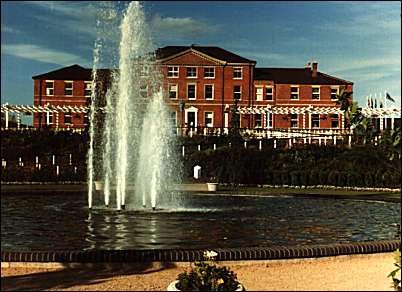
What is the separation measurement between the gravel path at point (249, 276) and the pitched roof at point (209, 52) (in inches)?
2019

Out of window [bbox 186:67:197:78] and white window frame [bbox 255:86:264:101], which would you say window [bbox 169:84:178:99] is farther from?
white window frame [bbox 255:86:264:101]

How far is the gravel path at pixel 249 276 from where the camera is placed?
6961 millimetres

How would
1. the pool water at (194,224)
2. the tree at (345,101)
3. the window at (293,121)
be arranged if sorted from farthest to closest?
the window at (293,121) < the pool water at (194,224) < the tree at (345,101)

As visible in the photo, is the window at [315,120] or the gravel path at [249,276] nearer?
the gravel path at [249,276]

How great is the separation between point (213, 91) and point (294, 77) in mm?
8986

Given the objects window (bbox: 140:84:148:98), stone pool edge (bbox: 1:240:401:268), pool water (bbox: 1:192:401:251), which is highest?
window (bbox: 140:84:148:98)

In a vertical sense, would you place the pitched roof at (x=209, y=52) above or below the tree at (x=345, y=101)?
above

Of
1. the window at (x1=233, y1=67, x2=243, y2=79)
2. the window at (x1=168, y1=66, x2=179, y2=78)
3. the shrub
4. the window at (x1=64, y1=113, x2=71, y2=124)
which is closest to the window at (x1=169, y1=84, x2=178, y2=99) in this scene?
the window at (x1=168, y1=66, x2=179, y2=78)

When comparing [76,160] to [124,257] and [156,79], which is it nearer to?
[156,79]

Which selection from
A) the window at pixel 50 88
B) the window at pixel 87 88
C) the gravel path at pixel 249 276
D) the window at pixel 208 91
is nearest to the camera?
the gravel path at pixel 249 276

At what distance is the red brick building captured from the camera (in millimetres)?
58156

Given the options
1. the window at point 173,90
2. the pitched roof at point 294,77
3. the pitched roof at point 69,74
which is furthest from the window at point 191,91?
the pitched roof at point 69,74

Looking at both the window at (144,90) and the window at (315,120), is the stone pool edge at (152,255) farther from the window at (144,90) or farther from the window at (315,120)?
the window at (315,120)

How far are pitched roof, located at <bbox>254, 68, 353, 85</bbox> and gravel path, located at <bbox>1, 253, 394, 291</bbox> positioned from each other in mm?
52418
